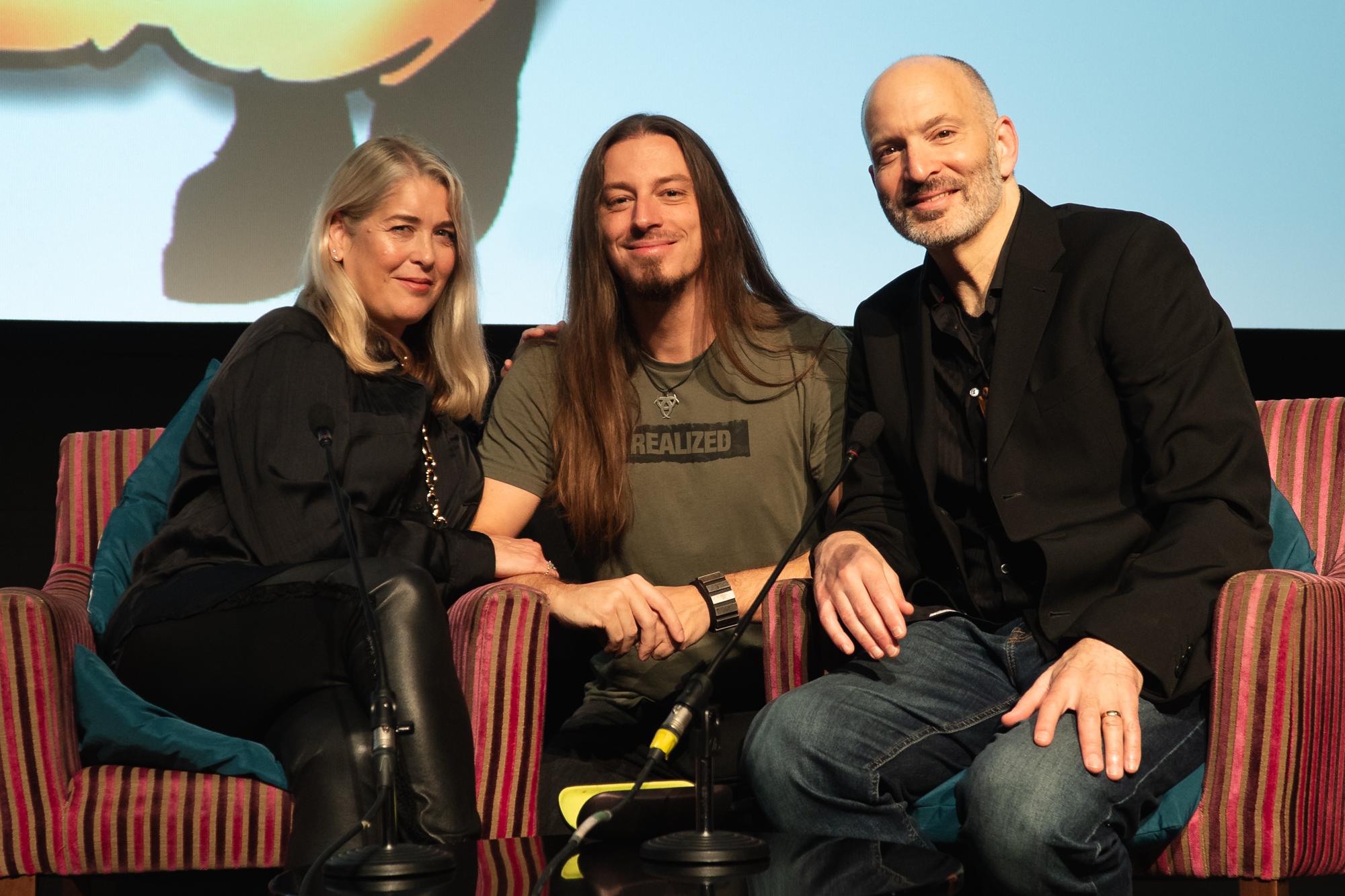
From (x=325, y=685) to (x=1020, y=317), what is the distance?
1.27 meters

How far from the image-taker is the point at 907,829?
201 centimetres

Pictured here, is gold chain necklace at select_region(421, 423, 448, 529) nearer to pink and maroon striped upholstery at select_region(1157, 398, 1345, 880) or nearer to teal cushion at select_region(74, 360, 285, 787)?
teal cushion at select_region(74, 360, 285, 787)

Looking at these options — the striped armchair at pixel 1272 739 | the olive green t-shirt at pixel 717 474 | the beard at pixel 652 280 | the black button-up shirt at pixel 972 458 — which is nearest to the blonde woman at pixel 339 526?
the olive green t-shirt at pixel 717 474

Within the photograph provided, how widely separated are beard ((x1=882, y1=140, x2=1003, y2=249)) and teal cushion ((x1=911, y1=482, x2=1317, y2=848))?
0.61m

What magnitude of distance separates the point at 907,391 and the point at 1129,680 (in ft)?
2.28

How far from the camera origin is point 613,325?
278cm

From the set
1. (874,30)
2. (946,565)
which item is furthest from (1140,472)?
(874,30)

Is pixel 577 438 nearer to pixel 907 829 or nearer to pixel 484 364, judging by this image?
pixel 484 364

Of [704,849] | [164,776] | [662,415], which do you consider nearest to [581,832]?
[704,849]

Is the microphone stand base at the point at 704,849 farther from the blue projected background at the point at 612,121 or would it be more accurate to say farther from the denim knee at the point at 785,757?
the blue projected background at the point at 612,121

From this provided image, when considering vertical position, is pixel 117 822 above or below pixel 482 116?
below

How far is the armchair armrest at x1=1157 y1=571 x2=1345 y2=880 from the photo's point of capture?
1917 mm

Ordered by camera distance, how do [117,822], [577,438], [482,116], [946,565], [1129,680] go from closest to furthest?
[1129,680], [117,822], [946,565], [577,438], [482,116]

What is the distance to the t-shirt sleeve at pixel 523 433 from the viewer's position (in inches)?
108
